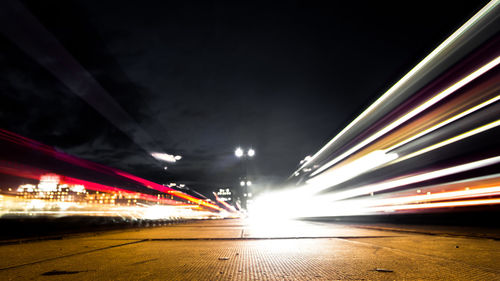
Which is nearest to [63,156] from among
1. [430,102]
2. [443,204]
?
[430,102]

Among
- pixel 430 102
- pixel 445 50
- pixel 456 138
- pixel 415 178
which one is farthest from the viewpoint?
pixel 415 178

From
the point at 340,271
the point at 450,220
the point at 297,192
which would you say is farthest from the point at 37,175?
the point at 297,192

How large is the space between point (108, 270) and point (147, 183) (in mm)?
16367

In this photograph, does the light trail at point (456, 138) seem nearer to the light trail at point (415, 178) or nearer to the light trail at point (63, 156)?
the light trail at point (415, 178)

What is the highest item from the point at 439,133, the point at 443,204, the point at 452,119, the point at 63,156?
the point at 63,156

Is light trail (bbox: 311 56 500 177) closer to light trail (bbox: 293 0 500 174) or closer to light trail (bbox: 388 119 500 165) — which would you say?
light trail (bbox: 293 0 500 174)

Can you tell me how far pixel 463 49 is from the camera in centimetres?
595

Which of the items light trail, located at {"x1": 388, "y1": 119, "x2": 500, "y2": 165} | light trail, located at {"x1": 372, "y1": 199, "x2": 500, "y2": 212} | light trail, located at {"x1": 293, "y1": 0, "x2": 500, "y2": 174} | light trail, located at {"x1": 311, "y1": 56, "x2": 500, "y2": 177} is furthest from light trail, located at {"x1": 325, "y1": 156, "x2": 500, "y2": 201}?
light trail, located at {"x1": 293, "y1": 0, "x2": 500, "y2": 174}

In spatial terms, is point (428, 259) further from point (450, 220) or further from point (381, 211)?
point (381, 211)

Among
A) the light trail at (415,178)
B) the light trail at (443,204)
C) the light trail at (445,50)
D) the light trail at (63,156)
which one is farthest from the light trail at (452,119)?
the light trail at (63,156)

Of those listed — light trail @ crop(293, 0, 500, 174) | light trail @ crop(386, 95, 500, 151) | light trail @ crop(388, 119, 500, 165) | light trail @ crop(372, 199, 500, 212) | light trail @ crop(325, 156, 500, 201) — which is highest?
light trail @ crop(293, 0, 500, 174)

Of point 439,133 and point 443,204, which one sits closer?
point 439,133

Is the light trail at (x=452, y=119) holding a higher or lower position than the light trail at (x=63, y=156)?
lower

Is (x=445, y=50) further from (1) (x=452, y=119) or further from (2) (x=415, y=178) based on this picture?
(2) (x=415, y=178)
